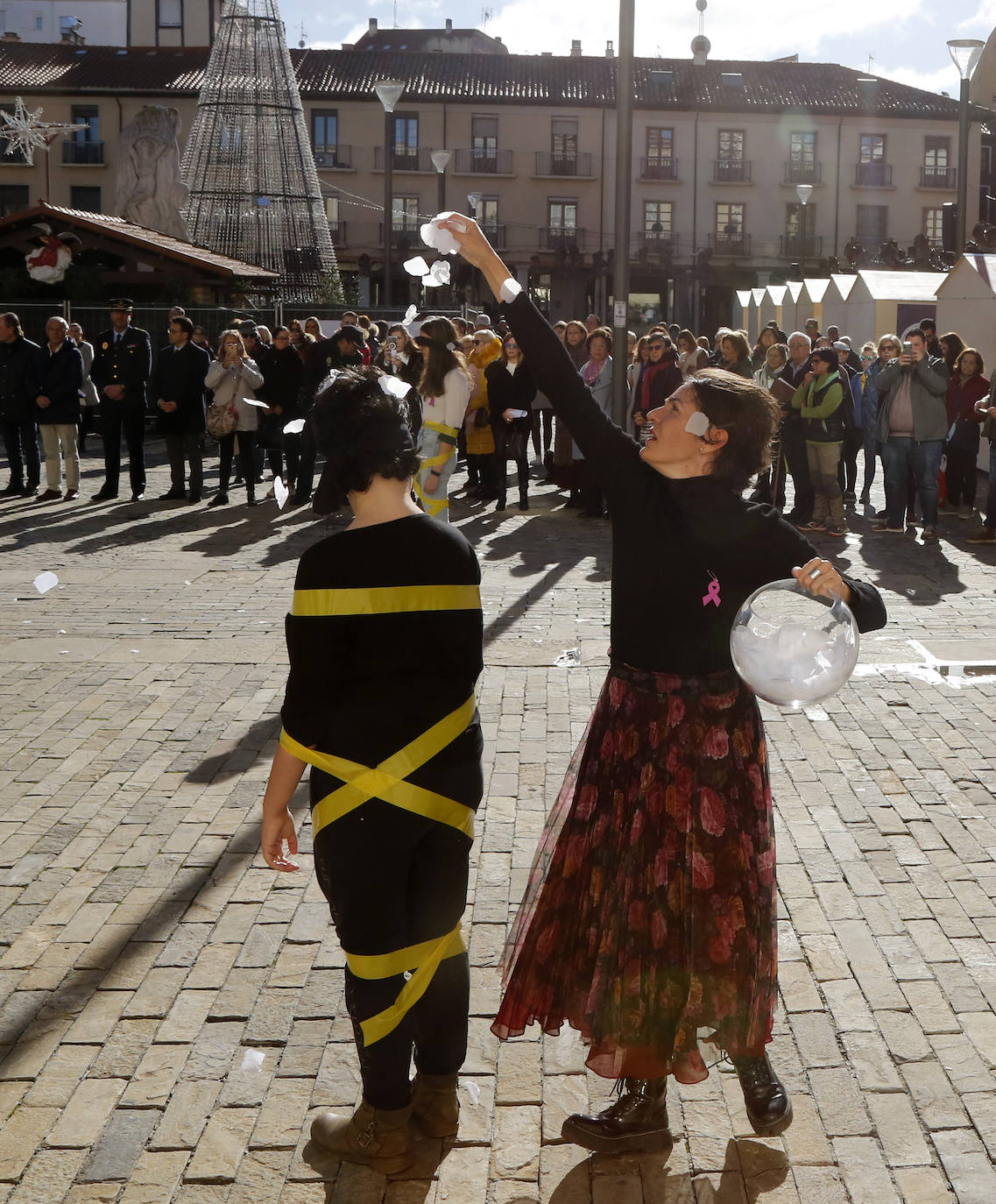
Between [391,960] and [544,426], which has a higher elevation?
[544,426]

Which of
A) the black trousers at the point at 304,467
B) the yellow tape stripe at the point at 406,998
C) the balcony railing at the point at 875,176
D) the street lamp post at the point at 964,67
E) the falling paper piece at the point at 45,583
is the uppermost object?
the balcony railing at the point at 875,176

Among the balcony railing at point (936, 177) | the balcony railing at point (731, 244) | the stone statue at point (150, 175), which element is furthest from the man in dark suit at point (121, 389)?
the balcony railing at point (936, 177)

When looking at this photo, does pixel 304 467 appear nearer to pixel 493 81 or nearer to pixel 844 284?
pixel 844 284

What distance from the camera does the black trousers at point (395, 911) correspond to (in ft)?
10.5

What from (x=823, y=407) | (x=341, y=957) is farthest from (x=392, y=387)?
(x=823, y=407)

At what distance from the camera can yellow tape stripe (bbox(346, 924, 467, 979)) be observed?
3248 mm

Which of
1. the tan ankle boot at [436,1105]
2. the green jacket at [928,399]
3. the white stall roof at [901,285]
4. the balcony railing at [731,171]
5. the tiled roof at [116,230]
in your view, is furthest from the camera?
the balcony railing at [731,171]

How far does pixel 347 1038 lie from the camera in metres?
3.94

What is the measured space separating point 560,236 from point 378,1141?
200ft

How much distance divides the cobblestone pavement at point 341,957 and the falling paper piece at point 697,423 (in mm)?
1638

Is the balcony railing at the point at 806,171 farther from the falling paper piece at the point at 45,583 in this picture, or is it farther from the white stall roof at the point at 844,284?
the falling paper piece at the point at 45,583

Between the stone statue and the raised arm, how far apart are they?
32236 mm

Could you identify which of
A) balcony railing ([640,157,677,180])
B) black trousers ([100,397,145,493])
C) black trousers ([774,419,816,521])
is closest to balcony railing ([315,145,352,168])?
balcony railing ([640,157,677,180])

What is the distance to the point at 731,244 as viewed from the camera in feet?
206
